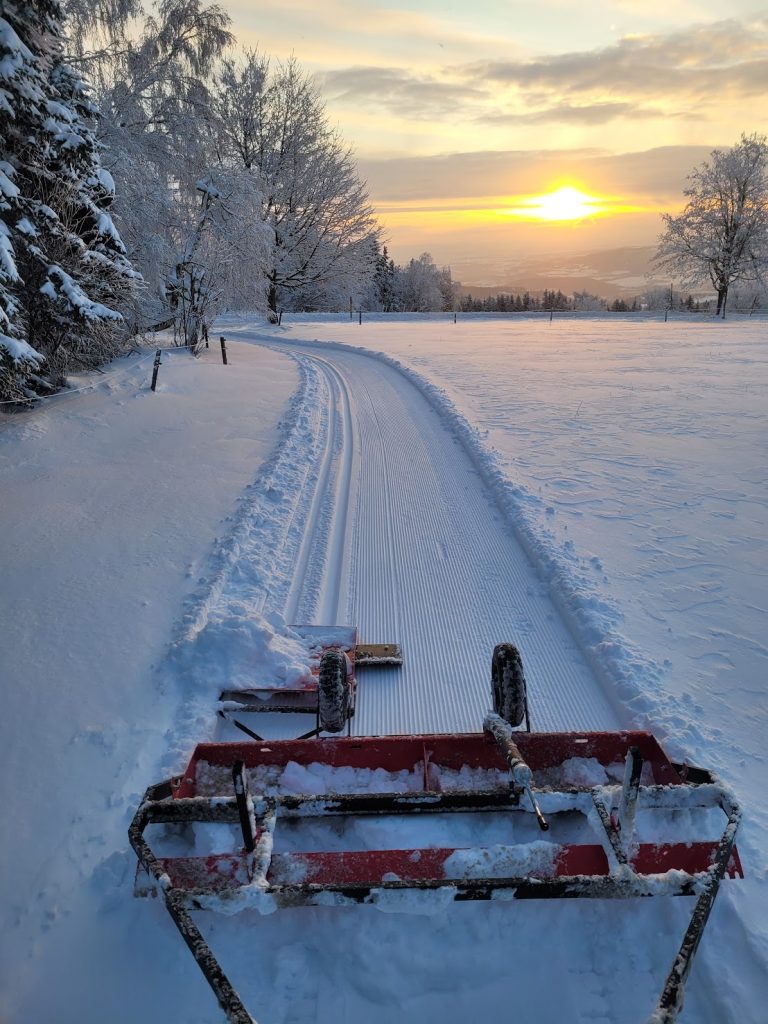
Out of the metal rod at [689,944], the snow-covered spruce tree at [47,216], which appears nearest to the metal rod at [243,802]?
the metal rod at [689,944]

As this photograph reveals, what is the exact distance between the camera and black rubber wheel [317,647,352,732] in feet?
11.0

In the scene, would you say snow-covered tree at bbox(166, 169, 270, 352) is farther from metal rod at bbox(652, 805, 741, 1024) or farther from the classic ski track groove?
metal rod at bbox(652, 805, 741, 1024)

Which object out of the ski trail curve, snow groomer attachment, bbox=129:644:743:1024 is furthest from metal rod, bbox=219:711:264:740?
the ski trail curve

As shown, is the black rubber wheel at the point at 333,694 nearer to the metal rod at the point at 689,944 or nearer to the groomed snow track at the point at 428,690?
the groomed snow track at the point at 428,690

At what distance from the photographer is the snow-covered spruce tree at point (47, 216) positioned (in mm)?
8828

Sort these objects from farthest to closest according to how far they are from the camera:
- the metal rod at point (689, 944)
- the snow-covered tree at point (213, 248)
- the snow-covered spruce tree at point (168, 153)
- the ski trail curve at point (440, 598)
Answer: the snow-covered tree at point (213, 248) → the snow-covered spruce tree at point (168, 153) → the ski trail curve at point (440, 598) → the metal rod at point (689, 944)

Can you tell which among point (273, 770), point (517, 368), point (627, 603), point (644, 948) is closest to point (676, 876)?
point (644, 948)

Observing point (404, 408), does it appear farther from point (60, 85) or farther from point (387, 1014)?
point (387, 1014)

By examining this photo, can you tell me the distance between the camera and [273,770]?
328 cm

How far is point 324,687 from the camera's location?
338 centimetres

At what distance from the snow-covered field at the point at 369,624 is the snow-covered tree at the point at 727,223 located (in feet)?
105

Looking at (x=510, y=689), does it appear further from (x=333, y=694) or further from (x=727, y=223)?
(x=727, y=223)

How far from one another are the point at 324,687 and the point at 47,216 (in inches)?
388

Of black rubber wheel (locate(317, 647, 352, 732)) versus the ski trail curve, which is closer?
black rubber wheel (locate(317, 647, 352, 732))
